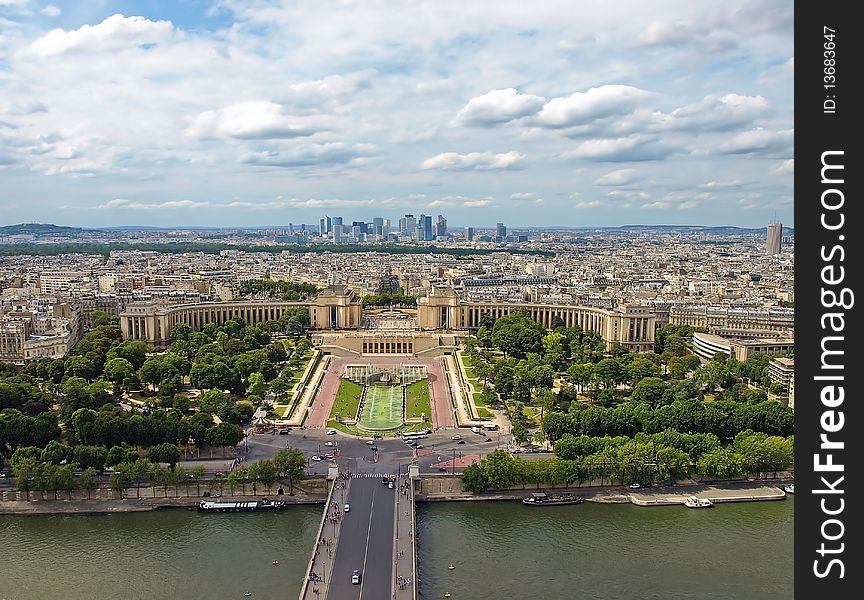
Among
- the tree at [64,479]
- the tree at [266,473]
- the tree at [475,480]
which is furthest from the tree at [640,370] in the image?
the tree at [64,479]

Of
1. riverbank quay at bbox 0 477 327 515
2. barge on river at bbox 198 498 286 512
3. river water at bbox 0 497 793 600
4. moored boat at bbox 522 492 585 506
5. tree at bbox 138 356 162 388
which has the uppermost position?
tree at bbox 138 356 162 388

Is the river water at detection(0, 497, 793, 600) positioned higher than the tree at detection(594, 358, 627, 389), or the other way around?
the tree at detection(594, 358, 627, 389)

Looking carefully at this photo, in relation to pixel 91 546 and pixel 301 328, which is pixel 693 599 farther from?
pixel 301 328

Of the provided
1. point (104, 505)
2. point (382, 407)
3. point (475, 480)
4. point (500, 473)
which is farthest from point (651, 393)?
point (104, 505)

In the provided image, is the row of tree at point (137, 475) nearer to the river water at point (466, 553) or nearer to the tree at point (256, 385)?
the river water at point (466, 553)

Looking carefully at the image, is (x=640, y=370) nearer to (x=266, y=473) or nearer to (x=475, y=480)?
(x=475, y=480)

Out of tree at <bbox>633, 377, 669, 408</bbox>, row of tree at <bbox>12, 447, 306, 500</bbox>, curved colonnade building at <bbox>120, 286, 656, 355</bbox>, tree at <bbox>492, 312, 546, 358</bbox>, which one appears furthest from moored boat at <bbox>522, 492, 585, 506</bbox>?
curved colonnade building at <bbox>120, 286, 656, 355</bbox>

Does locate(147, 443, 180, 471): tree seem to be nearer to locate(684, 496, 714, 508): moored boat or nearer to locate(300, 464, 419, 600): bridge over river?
locate(300, 464, 419, 600): bridge over river
